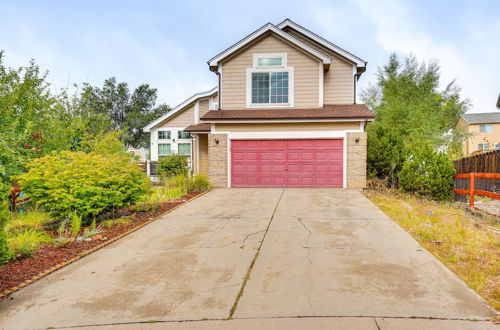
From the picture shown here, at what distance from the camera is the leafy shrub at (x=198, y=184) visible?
12710mm

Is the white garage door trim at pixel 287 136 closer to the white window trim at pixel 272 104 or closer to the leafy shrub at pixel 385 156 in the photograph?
the white window trim at pixel 272 104

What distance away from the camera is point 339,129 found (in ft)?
43.2

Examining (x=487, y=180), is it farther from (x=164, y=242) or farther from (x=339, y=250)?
(x=164, y=242)

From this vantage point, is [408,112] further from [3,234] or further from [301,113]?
[3,234]

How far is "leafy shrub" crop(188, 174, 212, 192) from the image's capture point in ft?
41.7

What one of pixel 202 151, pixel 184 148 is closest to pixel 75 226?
pixel 202 151

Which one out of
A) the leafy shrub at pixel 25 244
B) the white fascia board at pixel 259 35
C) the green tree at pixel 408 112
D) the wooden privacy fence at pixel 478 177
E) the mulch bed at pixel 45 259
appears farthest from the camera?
the green tree at pixel 408 112

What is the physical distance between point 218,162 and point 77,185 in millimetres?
7491

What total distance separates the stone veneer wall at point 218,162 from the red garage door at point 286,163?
37 centimetres

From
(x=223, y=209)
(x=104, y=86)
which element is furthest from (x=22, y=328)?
(x=104, y=86)

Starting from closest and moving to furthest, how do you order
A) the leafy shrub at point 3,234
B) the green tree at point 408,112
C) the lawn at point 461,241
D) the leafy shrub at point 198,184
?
the leafy shrub at point 3,234 → the lawn at point 461,241 → the leafy shrub at point 198,184 → the green tree at point 408,112

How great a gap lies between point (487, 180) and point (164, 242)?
31.1 feet

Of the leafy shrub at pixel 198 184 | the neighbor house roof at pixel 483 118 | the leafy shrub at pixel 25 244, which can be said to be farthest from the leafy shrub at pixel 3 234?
the neighbor house roof at pixel 483 118

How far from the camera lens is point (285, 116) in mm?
13133
